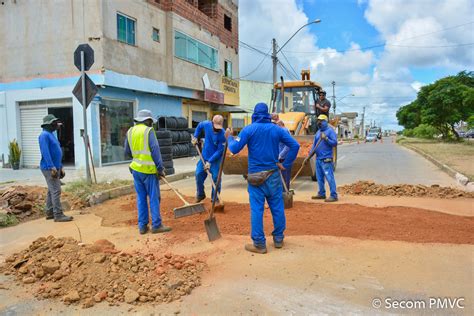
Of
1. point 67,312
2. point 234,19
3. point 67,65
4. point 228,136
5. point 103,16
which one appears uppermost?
point 234,19

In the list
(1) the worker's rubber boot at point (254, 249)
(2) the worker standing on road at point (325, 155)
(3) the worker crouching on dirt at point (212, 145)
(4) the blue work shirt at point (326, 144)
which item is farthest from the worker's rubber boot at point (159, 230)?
(4) the blue work shirt at point (326, 144)

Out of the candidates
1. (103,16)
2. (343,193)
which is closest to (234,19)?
(103,16)

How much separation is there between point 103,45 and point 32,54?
10.7 feet

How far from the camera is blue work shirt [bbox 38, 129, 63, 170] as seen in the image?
6.83 m

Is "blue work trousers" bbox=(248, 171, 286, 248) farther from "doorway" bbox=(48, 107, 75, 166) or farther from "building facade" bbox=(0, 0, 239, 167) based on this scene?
"doorway" bbox=(48, 107, 75, 166)

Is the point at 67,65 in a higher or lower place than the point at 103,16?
lower

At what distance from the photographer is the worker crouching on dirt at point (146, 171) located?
582cm

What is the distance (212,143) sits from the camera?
24.5 ft

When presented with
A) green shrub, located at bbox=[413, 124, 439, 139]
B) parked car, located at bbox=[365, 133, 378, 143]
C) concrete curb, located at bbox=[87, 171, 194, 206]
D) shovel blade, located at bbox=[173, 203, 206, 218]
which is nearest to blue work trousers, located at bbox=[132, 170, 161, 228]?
shovel blade, located at bbox=[173, 203, 206, 218]

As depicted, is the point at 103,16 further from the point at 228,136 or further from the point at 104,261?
the point at 104,261

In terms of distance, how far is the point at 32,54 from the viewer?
15.6m

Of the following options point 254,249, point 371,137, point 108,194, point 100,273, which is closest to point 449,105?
point 371,137

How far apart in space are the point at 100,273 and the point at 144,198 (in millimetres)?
1977

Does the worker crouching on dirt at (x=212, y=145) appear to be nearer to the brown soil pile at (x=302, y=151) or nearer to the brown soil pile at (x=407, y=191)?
the brown soil pile at (x=302, y=151)
